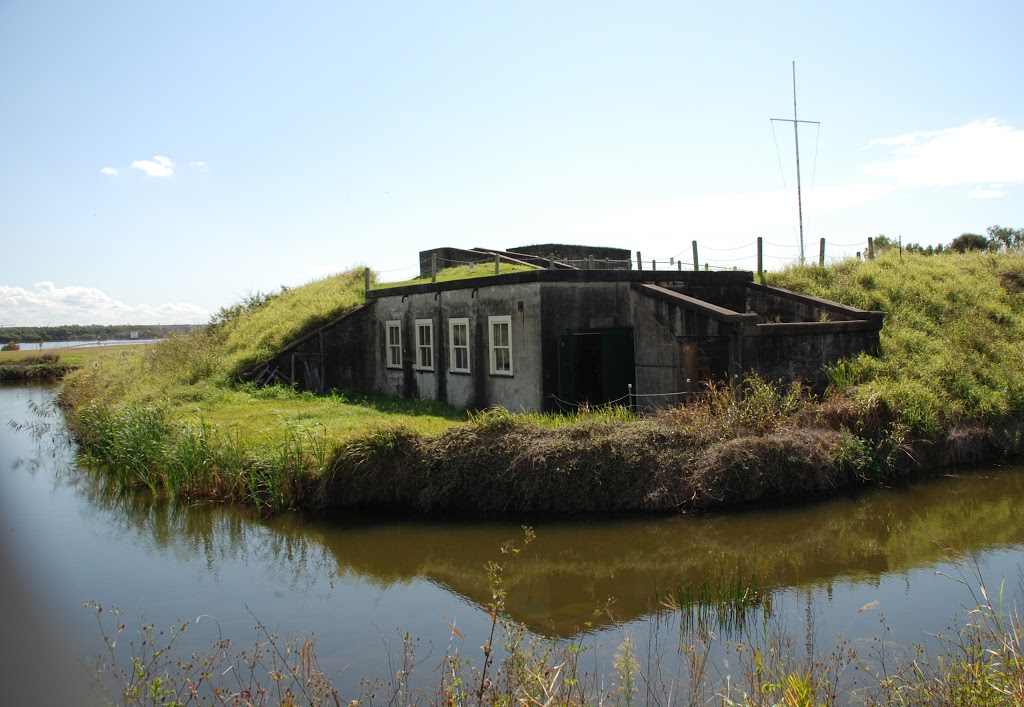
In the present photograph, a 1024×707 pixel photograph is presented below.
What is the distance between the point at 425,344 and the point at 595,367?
5144 millimetres

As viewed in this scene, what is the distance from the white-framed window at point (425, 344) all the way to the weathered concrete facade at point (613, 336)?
5 cm

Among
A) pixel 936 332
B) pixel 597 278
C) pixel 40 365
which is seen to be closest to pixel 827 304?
pixel 936 332

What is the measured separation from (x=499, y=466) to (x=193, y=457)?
224 inches

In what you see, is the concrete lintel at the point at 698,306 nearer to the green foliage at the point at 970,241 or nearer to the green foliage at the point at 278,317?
the green foliage at the point at 278,317

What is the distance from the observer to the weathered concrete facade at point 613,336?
45.5 feet

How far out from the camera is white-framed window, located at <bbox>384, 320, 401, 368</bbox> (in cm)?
2048

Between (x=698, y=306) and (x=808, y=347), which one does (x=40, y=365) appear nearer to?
(x=698, y=306)

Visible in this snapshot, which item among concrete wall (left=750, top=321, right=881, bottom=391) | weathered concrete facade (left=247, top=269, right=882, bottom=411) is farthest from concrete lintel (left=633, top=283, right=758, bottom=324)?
concrete wall (left=750, top=321, right=881, bottom=391)

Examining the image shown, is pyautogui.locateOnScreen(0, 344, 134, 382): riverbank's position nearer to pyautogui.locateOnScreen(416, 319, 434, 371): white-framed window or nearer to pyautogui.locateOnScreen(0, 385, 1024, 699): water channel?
pyautogui.locateOnScreen(416, 319, 434, 371): white-framed window

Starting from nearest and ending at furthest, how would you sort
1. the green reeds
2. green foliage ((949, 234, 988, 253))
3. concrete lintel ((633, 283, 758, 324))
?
the green reeds
concrete lintel ((633, 283, 758, 324))
green foliage ((949, 234, 988, 253))

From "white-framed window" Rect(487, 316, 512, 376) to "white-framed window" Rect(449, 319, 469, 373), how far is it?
1.04 metres

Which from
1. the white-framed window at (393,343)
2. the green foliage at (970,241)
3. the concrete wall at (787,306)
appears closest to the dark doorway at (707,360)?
the concrete wall at (787,306)

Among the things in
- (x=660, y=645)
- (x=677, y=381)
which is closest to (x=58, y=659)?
(x=660, y=645)

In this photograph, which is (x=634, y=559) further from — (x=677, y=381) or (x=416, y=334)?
(x=416, y=334)
